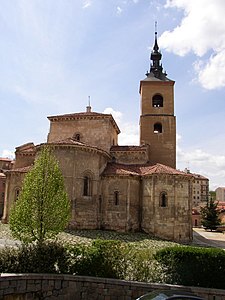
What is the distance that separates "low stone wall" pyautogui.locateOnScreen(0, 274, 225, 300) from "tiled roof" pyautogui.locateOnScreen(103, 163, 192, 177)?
1365 centimetres

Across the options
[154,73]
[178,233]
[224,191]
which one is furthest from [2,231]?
[224,191]

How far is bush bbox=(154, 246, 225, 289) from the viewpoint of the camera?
10.0 metres

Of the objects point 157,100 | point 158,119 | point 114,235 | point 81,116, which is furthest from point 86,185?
point 157,100

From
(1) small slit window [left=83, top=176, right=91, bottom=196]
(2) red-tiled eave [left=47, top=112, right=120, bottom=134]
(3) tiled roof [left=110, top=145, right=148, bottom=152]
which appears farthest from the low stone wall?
(2) red-tiled eave [left=47, top=112, right=120, bottom=134]

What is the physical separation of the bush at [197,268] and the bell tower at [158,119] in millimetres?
19457

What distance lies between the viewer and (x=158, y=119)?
3100 cm

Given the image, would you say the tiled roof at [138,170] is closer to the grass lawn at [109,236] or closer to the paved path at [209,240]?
the grass lawn at [109,236]

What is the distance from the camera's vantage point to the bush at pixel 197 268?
32.8 feet

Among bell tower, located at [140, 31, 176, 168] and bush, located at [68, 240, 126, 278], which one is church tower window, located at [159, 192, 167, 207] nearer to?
bell tower, located at [140, 31, 176, 168]

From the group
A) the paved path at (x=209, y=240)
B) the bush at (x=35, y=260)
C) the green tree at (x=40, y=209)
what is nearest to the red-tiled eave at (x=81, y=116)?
the paved path at (x=209, y=240)

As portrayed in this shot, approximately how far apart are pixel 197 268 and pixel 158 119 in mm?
22268

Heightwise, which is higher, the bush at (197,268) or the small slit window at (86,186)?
the small slit window at (86,186)

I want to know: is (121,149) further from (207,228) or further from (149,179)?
(207,228)

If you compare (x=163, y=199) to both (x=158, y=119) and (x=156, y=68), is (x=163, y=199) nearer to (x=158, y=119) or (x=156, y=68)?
(x=158, y=119)
